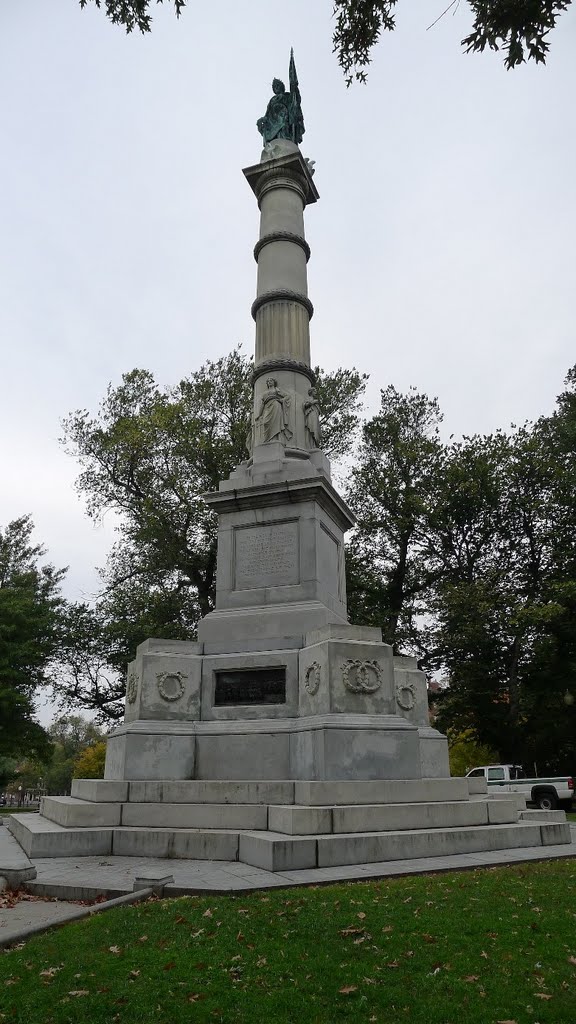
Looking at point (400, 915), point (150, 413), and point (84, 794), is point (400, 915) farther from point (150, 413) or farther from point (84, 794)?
point (150, 413)

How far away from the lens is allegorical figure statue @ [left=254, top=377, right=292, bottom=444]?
14346mm

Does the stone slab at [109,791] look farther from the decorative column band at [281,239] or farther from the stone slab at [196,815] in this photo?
the decorative column band at [281,239]

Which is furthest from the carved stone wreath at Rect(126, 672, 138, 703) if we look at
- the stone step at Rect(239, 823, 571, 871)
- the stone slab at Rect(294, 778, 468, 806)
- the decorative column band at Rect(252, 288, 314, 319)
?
the decorative column band at Rect(252, 288, 314, 319)

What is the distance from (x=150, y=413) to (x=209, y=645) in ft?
65.5

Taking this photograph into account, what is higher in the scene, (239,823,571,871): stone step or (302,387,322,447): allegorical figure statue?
(302,387,322,447): allegorical figure statue

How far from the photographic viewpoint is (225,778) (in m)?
10.6

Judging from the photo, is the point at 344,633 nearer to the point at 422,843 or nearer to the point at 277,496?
the point at 422,843

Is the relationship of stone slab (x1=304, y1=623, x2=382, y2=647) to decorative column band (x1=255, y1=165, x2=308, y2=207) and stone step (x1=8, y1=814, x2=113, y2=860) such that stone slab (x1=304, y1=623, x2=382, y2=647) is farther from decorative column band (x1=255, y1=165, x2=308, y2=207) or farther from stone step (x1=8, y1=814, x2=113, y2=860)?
decorative column band (x1=255, y1=165, x2=308, y2=207)

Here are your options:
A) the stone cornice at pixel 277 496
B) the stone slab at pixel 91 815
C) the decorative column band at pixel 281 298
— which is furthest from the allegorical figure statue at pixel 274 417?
the stone slab at pixel 91 815

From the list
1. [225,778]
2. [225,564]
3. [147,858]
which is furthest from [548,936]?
[225,564]

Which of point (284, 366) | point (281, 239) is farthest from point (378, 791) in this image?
point (281, 239)

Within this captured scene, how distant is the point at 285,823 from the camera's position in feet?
27.1

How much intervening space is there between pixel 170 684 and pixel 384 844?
15.1 ft

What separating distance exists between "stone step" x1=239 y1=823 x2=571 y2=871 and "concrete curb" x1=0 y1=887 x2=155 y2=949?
1590mm
